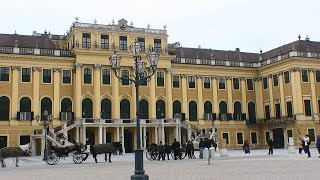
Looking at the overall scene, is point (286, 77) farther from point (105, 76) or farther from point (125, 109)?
point (105, 76)

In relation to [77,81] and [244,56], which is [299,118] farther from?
[77,81]

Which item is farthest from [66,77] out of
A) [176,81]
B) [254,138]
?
[254,138]

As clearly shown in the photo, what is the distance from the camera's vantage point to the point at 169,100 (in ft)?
171

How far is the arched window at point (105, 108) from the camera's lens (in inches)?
1931

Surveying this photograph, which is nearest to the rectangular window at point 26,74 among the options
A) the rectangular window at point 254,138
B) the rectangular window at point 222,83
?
the rectangular window at point 222,83

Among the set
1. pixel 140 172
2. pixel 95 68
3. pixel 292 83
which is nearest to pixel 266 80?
pixel 292 83

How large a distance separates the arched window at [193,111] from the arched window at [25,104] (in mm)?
19328

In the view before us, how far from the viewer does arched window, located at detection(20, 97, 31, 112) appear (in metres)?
46.5

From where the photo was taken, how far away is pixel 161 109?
52062 millimetres

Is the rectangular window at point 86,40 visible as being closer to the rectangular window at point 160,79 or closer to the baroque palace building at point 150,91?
the baroque palace building at point 150,91

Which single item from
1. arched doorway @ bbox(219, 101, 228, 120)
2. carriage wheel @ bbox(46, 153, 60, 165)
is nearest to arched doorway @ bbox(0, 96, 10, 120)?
carriage wheel @ bbox(46, 153, 60, 165)

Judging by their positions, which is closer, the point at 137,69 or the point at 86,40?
the point at 137,69

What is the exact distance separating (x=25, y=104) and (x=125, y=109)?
1106cm

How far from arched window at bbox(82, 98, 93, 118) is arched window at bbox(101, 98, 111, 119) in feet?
4.26
